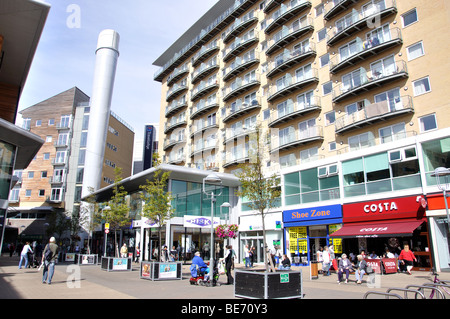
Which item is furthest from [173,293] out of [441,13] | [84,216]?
[84,216]

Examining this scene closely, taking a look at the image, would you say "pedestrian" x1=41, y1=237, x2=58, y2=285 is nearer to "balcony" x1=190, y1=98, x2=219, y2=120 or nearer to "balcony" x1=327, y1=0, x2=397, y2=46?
"balcony" x1=327, y1=0, x2=397, y2=46

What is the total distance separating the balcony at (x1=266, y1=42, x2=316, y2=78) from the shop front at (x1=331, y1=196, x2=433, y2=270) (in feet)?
48.2

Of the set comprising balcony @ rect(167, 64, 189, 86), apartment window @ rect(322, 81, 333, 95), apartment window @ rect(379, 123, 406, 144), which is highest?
balcony @ rect(167, 64, 189, 86)

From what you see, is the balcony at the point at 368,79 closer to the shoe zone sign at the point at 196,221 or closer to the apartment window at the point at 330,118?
the apartment window at the point at 330,118

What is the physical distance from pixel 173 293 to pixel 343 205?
54.2 feet

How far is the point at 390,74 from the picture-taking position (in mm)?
24469

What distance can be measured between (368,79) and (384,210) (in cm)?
1016

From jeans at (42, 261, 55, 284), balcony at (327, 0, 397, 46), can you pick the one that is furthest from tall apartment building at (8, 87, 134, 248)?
balcony at (327, 0, 397, 46)

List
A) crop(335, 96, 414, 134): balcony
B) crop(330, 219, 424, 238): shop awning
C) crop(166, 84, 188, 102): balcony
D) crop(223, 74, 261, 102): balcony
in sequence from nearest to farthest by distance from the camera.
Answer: crop(330, 219, 424, 238): shop awning → crop(335, 96, 414, 134): balcony → crop(223, 74, 261, 102): balcony → crop(166, 84, 188, 102): balcony

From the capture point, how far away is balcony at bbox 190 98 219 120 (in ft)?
139

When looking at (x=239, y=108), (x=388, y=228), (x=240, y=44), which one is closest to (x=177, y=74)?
(x=240, y=44)

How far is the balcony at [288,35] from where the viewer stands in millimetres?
32062
